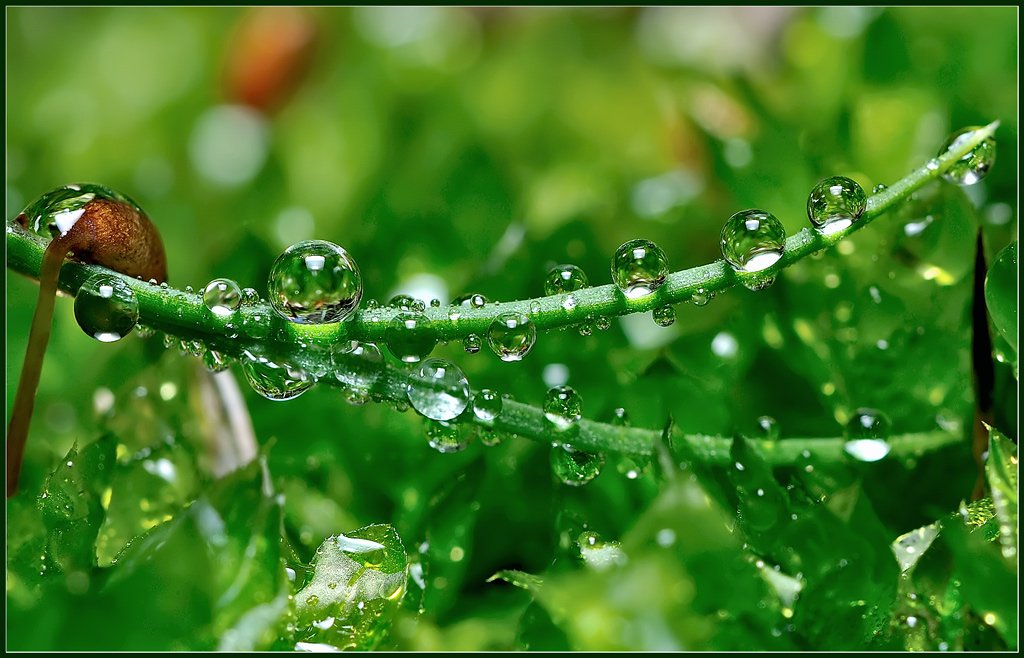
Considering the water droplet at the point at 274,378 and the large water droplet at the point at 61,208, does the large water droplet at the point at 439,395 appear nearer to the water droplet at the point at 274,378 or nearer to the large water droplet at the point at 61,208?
the water droplet at the point at 274,378

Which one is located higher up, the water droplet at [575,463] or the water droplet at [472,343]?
the water droplet at [472,343]

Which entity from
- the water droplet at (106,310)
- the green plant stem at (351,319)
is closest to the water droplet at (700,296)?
the green plant stem at (351,319)

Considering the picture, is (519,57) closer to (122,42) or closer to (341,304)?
(122,42)

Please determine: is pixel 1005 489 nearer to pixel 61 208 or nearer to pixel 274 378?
pixel 274 378

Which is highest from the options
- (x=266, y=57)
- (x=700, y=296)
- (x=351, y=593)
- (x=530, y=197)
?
(x=266, y=57)

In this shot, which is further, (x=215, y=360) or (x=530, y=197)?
(x=530, y=197)

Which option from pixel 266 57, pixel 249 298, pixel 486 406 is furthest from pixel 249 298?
pixel 266 57
